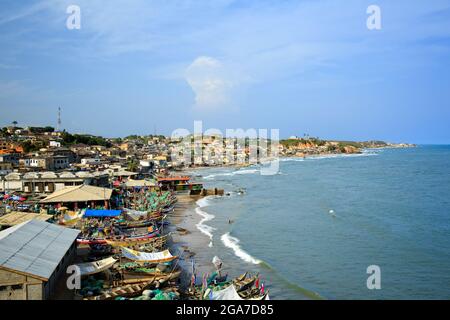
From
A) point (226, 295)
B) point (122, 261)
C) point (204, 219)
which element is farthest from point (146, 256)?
point (204, 219)

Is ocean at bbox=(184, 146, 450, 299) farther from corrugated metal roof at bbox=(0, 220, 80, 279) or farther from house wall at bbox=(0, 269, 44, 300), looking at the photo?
house wall at bbox=(0, 269, 44, 300)

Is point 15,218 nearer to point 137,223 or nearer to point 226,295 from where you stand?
point 137,223

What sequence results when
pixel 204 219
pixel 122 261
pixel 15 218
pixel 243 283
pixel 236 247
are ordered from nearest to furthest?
1. pixel 243 283
2. pixel 122 261
3. pixel 15 218
4. pixel 236 247
5. pixel 204 219

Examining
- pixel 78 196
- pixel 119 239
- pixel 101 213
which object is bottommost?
pixel 119 239

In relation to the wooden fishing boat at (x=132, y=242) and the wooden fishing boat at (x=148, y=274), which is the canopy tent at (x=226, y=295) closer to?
the wooden fishing boat at (x=148, y=274)

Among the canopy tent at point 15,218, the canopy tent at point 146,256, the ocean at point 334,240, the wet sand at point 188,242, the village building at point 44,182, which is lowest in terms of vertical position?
the ocean at point 334,240

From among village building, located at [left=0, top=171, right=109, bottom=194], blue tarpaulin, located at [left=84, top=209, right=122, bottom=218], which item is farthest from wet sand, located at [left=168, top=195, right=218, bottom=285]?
village building, located at [left=0, top=171, right=109, bottom=194]

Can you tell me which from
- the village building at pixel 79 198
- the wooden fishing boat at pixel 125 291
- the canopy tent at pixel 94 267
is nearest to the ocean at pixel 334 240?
the wooden fishing boat at pixel 125 291
